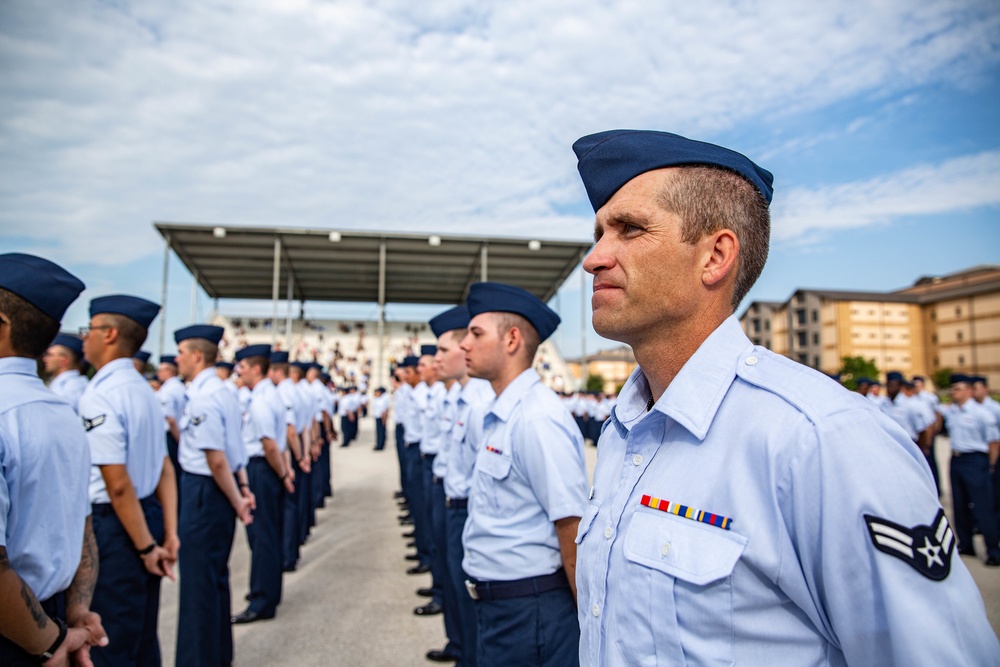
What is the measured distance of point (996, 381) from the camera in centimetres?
5250

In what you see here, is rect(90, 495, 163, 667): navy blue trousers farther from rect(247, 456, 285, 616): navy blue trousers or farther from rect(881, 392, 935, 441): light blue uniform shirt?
rect(881, 392, 935, 441): light blue uniform shirt

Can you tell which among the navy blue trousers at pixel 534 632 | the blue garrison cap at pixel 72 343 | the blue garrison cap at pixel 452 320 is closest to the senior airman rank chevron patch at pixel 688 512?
the navy blue trousers at pixel 534 632

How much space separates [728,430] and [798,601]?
30cm

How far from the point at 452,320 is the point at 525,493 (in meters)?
3.13

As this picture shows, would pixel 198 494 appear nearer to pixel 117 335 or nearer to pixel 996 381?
pixel 117 335

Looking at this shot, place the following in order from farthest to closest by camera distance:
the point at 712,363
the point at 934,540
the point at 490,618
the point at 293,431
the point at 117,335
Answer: the point at 293,431
the point at 117,335
the point at 490,618
the point at 712,363
the point at 934,540

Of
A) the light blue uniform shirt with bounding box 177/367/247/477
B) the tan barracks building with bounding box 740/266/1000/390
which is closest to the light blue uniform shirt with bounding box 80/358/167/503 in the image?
the light blue uniform shirt with bounding box 177/367/247/477

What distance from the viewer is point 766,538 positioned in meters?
1.04

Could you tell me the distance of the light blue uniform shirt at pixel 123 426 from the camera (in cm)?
334

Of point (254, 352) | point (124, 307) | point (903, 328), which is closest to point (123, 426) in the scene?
point (124, 307)

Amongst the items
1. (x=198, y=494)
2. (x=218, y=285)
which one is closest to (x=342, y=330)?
(x=218, y=285)

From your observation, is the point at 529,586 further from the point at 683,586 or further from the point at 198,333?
the point at 198,333

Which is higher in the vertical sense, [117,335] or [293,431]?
[117,335]

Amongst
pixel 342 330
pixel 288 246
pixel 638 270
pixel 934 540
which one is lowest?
pixel 934 540
